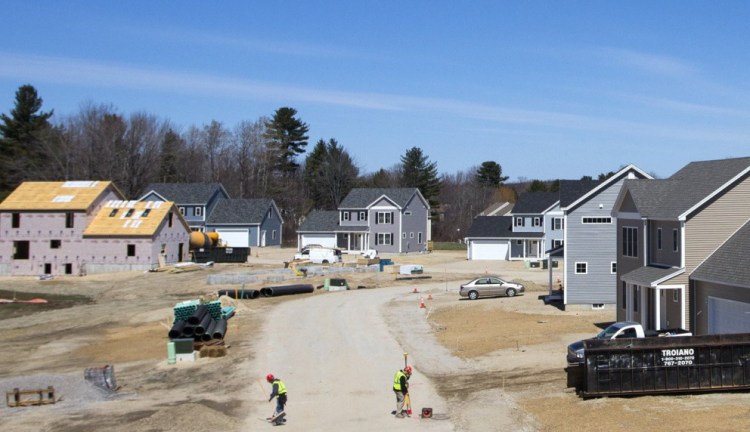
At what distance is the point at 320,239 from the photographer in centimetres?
10175

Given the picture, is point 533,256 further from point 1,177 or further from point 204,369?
point 1,177

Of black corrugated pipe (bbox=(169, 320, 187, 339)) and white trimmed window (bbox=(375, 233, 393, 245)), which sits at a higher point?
white trimmed window (bbox=(375, 233, 393, 245))

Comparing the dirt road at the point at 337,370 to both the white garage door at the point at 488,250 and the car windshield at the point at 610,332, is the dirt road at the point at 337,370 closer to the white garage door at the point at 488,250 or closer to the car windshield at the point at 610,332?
the car windshield at the point at 610,332

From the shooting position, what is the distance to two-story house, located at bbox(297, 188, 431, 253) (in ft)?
326

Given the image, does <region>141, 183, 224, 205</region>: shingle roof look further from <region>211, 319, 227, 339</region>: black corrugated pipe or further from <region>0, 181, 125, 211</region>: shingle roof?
<region>211, 319, 227, 339</region>: black corrugated pipe

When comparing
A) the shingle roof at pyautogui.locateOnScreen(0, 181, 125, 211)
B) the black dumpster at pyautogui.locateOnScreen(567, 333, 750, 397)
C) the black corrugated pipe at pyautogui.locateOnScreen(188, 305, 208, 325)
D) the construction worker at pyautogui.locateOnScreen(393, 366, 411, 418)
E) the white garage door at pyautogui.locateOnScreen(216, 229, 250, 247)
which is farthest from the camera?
the white garage door at pyautogui.locateOnScreen(216, 229, 250, 247)

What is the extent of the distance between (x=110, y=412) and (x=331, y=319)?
1946 centimetres

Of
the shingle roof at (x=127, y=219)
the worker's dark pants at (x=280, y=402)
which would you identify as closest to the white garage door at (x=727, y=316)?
the worker's dark pants at (x=280, y=402)

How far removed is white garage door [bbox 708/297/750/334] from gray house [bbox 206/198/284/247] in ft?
252

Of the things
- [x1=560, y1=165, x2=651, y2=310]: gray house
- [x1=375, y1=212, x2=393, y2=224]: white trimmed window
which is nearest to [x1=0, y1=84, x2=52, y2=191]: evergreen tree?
[x1=375, y1=212, x2=393, y2=224]: white trimmed window

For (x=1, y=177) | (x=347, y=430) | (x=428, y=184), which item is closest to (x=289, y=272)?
(x=347, y=430)

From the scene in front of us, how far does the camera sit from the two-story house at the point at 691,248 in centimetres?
3048

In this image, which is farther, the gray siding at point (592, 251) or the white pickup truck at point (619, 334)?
the gray siding at point (592, 251)

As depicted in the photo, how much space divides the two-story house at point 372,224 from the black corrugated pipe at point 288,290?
40810 mm
